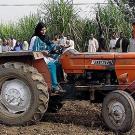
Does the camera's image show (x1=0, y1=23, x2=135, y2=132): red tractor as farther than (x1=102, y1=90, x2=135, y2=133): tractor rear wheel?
Yes

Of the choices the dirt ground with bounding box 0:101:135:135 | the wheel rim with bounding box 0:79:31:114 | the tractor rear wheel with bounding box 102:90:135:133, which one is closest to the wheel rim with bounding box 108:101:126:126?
the tractor rear wheel with bounding box 102:90:135:133

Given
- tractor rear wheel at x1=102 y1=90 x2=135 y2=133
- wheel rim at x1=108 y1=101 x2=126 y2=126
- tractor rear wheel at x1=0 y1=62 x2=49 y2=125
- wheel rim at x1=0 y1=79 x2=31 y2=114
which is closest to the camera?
tractor rear wheel at x1=102 y1=90 x2=135 y2=133

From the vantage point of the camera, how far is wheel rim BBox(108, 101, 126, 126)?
6.74 meters

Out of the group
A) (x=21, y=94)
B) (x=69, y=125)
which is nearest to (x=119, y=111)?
(x=69, y=125)

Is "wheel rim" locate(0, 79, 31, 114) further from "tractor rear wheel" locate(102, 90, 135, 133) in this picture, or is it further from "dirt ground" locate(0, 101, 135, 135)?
"tractor rear wheel" locate(102, 90, 135, 133)

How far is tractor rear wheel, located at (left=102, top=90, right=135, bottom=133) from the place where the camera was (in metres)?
6.62

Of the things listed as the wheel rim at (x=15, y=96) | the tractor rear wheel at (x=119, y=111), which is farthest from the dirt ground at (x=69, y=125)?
the wheel rim at (x=15, y=96)

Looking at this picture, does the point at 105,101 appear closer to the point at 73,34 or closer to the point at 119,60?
the point at 119,60

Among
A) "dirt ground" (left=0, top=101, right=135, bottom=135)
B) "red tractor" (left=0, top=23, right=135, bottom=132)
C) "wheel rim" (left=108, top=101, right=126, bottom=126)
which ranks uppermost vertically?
"red tractor" (left=0, top=23, right=135, bottom=132)

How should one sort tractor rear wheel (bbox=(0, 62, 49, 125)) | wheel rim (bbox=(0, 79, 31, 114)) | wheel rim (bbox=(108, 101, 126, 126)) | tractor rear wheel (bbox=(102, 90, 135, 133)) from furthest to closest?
1. wheel rim (bbox=(0, 79, 31, 114))
2. tractor rear wheel (bbox=(0, 62, 49, 125))
3. wheel rim (bbox=(108, 101, 126, 126))
4. tractor rear wheel (bbox=(102, 90, 135, 133))

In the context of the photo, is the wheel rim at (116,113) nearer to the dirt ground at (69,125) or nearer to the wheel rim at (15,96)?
the dirt ground at (69,125)

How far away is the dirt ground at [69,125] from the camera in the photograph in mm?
6712

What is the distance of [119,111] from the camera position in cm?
679

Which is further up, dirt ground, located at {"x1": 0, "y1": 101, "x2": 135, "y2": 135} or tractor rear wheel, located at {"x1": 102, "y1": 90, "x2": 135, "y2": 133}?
tractor rear wheel, located at {"x1": 102, "y1": 90, "x2": 135, "y2": 133}
